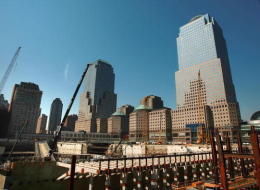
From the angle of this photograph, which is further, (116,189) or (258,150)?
(116,189)

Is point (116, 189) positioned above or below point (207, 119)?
below

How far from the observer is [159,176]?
93.8 ft

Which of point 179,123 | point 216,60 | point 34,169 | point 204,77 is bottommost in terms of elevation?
point 34,169

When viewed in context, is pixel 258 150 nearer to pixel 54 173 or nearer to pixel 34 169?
pixel 54 173

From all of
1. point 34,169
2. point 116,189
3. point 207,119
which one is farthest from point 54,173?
point 207,119

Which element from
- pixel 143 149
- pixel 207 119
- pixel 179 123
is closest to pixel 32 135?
pixel 143 149

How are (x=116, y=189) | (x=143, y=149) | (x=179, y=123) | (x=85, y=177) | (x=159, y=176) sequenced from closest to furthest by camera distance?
1. (x=85, y=177)
2. (x=116, y=189)
3. (x=159, y=176)
4. (x=143, y=149)
5. (x=179, y=123)

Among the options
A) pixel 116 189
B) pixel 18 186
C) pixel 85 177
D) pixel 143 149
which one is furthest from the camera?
pixel 143 149

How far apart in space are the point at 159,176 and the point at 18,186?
20.3 m

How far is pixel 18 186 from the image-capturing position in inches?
850

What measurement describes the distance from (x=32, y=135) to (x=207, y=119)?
188052 mm

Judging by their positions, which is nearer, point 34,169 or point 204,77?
point 34,169

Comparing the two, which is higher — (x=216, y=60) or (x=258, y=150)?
(x=216, y=60)

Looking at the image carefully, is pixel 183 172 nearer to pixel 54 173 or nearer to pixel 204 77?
pixel 54 173
